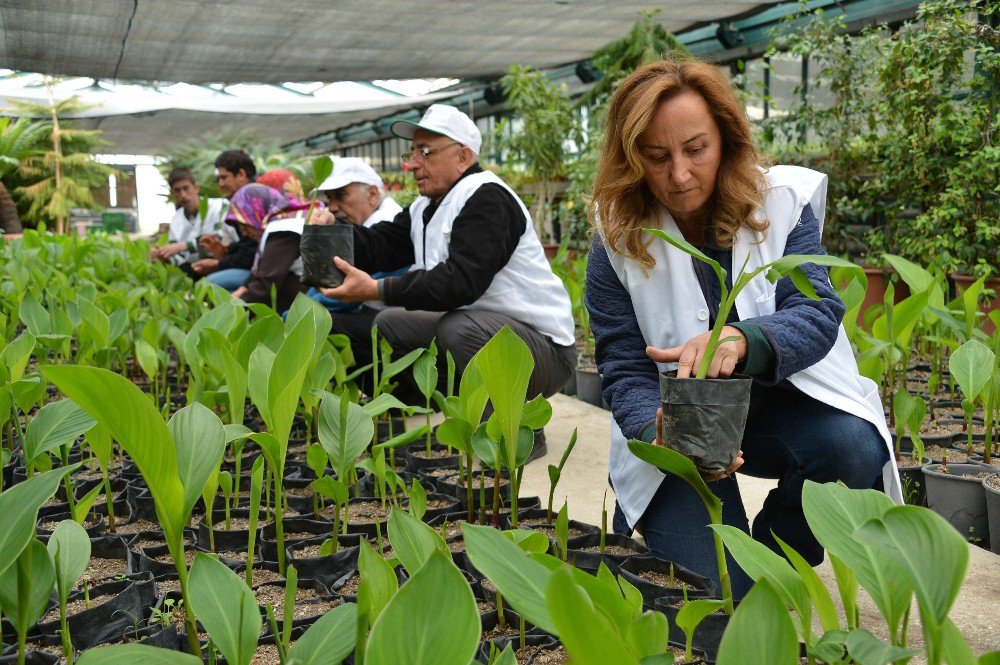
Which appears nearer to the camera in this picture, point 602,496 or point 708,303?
point 708,303

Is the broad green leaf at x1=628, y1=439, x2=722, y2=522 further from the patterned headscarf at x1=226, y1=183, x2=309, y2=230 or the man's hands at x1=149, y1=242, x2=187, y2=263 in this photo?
the man's hands at x1=149, y1=242, x2=187, y2=263

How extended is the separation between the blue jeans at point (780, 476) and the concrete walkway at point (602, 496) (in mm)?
204

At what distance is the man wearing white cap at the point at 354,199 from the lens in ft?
11.7

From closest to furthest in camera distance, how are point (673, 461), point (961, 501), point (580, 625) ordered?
point (580, 625)
point (673, 461)
point (961, 501)

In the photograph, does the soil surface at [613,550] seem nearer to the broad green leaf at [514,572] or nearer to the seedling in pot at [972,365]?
the seedling in pot at [972,365]

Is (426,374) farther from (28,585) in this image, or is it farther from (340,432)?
(28,585)

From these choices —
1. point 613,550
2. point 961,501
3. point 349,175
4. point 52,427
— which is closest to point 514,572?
point 52,427

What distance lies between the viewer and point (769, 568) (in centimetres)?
94

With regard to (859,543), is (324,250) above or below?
above

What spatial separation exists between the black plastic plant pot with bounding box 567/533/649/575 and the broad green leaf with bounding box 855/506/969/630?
0.88m

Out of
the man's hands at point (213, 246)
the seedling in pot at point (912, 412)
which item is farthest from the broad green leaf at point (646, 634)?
the man's hands at point (213, 246)

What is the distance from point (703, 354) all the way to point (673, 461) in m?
0.22

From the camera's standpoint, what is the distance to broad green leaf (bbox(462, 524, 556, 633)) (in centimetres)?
74

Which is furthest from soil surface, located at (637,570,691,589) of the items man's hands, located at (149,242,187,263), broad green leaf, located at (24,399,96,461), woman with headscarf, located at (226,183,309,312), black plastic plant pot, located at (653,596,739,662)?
man's hands, located at (149,242,187,263)
